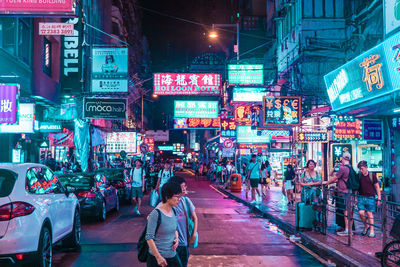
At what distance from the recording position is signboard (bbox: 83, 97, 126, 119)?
71.3ft

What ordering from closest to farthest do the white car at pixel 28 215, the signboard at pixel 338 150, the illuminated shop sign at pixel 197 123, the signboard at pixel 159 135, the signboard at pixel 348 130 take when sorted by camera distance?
the white car at pixel 28 215
the signboard at pixel 348 130
the signboard at pixel 338 150
the illuminated shop sign at pixel 197 123
the signboard at pixel 159 135

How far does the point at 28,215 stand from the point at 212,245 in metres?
4.58

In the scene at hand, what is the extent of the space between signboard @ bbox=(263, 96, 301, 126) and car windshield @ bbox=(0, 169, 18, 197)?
625 inches

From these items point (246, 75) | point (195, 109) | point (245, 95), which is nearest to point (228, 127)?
point (195, 109)

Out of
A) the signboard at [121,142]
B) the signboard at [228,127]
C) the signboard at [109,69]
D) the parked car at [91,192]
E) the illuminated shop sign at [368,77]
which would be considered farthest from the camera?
the signboard at [228,127]

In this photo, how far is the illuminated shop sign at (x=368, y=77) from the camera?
36.4ft

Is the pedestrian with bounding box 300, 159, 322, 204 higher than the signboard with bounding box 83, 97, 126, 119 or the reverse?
the reverse

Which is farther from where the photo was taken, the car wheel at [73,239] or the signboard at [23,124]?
the signboard at [23,124]

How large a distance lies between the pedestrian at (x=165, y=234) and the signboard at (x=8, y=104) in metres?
11.8

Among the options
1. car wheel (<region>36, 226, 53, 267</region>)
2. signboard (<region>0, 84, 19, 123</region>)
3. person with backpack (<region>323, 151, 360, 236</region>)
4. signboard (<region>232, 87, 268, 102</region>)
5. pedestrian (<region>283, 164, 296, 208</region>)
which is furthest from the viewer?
signboard (<region>232, 87, 268, 102</region>)

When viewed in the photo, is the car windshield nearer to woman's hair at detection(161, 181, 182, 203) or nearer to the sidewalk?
woman's hair at detection(161, 181, 182, 203)

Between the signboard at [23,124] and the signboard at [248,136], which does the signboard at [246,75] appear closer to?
the signboard at [248,136]

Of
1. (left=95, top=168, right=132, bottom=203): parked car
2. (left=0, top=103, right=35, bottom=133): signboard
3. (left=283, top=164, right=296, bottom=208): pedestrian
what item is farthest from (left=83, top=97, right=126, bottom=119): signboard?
(left=283, top=164, right=296, bottom=208): pedestrian

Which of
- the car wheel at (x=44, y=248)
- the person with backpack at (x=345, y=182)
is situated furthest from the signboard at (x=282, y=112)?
the car wheel at (x=44, y=248)
